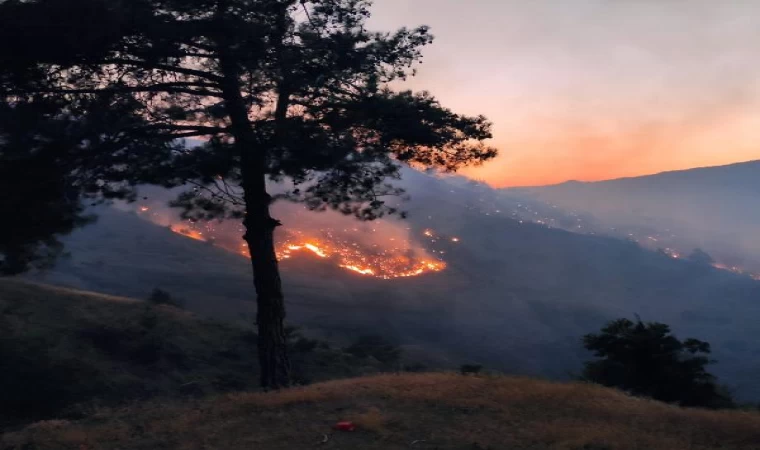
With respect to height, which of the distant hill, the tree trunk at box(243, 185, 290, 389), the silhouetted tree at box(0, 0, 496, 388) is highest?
the silhouetted tree at box(0, 0, 496, 388)

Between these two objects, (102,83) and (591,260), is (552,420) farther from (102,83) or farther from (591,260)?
(591,260)

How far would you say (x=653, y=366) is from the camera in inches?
717

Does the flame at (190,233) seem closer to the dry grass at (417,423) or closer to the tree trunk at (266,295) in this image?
the tree trunk at (266,295)

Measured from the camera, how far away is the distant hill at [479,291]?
7331 cm

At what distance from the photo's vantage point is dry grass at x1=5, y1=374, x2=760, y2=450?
842cm

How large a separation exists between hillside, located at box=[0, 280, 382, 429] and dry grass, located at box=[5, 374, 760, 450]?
24.1 ft

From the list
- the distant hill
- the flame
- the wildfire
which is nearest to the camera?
the distant hill

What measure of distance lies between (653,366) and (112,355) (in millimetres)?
18500

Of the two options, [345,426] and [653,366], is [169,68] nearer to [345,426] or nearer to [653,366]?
[345,426]

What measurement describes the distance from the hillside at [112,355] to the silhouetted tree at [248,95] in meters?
7.29

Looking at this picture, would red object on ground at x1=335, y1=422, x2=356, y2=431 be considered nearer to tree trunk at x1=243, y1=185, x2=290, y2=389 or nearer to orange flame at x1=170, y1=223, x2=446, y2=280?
tree trunk at x1=243, y1=185, x2=290, y2=389

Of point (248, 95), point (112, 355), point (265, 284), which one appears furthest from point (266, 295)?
point (112, 355)

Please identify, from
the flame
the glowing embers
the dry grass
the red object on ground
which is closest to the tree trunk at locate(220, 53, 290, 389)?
the dry grass

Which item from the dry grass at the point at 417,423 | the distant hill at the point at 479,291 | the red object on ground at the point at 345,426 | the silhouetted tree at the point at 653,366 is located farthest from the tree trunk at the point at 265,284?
the distant hill at the point at 479,291
